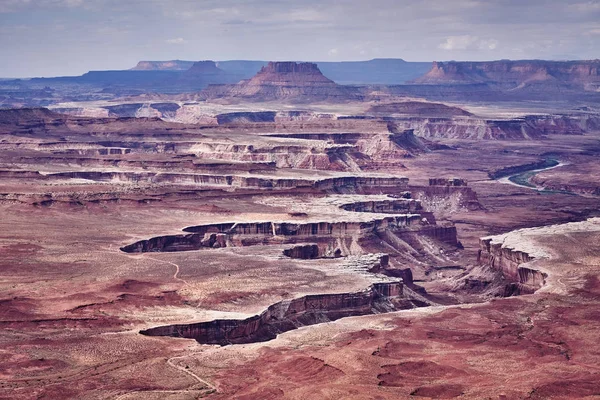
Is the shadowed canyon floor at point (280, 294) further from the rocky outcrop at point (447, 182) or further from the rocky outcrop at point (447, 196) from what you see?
the rocky outcrop at point (447, 182)

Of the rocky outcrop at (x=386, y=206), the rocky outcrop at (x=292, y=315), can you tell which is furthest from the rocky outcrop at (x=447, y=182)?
the rocky outcrop at (x=292, y=315)

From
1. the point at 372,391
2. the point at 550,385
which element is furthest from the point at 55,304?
the point at 550,385

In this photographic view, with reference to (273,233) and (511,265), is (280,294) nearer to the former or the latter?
(511,265)

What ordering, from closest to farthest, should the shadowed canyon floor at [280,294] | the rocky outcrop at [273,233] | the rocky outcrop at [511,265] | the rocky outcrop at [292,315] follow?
the shadowed canyon floor at [280,294] < the rocky outcrop at [292,315] < the rocky outcrop at [511,265] < the rocky outcrop at [273,233]

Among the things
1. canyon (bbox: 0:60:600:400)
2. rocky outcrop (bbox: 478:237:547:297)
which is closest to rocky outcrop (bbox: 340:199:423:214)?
canyon (bbox: 0:60:600:400)

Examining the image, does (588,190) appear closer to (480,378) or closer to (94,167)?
(94,167)

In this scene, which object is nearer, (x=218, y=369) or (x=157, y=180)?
(x=218, y=369)

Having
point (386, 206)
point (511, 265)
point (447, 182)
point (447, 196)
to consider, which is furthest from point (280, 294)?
point (447, 182)

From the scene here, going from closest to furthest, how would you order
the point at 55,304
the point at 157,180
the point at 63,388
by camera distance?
the point at 63,388
the point at 55,304
the point at 157,180
